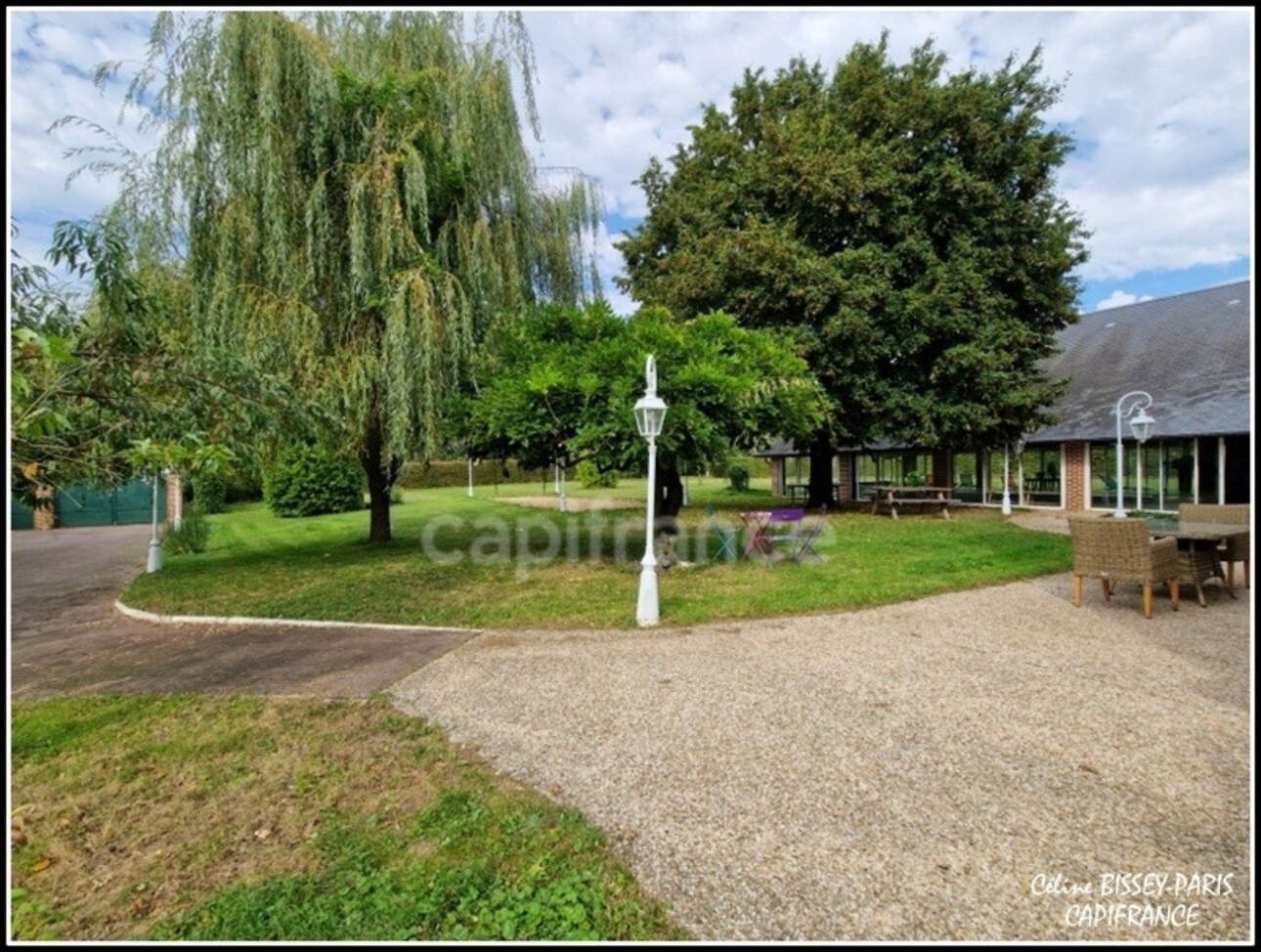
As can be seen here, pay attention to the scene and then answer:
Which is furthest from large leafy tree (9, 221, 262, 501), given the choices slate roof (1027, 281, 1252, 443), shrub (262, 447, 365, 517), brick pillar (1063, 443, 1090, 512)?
brick pillar (1063, 443, 1090, 512)

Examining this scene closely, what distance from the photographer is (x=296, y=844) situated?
2.65m

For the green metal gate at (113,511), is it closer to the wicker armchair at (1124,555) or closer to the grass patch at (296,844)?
the grass patch at (296,844)

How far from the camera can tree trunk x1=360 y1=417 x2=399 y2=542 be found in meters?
9.78

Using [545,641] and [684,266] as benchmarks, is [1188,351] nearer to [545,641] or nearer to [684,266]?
[684,266]

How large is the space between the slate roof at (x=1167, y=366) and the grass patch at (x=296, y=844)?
17307mm

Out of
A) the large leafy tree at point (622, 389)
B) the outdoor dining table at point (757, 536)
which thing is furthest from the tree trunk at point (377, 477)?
the outdoor dining table at point (757, 536)

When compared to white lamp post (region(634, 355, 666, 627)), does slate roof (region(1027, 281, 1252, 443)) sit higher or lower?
higher

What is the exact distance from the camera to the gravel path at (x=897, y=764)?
2.26m

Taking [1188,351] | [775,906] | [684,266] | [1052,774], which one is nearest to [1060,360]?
[1188,351]

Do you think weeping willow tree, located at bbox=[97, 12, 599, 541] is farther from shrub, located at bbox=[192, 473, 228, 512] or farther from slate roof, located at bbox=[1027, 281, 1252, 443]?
slate roof, located at bbox=[1027, 281, 1252, 443]

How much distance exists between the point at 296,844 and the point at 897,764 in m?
2.98

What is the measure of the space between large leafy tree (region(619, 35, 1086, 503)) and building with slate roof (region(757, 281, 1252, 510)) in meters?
3.09

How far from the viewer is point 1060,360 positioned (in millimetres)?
20828

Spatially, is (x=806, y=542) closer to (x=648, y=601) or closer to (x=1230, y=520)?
(x=648, y=601)
